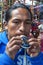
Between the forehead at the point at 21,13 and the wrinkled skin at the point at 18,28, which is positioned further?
the forehead at the point at 21,13

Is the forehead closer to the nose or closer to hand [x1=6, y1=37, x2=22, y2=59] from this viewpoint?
the nose

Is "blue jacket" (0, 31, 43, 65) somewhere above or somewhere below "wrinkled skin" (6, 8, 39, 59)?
below

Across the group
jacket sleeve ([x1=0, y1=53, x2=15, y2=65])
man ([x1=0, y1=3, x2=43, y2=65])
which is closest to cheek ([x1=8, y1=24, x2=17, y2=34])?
man ([x1=0, y1=3, x2=43, y2=65])

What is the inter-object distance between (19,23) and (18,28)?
2cm

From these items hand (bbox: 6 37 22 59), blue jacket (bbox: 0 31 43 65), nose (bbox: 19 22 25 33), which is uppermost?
nose (bbox: 19 22 25 33)

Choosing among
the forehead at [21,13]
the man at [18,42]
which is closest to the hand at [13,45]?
the man at [18,42]

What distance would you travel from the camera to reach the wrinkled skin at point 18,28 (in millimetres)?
601

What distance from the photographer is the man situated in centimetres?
60

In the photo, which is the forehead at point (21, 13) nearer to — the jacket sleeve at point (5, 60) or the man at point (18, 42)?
the man at point (18, 42)

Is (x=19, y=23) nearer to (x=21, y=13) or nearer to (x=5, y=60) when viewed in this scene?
(x=21, y=13)

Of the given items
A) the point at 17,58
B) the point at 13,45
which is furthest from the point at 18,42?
the point at 17,58

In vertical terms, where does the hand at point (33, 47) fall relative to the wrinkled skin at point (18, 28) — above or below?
below

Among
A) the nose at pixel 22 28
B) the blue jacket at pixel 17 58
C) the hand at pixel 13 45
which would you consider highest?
the nose at pixel 22 28

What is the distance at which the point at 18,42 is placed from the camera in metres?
0.59
